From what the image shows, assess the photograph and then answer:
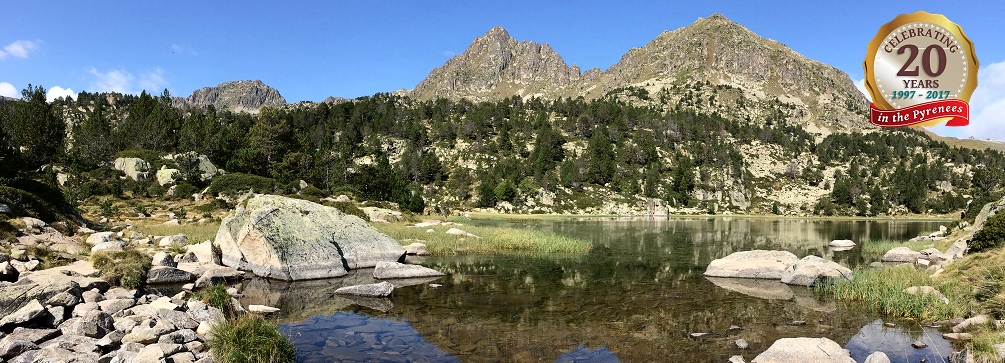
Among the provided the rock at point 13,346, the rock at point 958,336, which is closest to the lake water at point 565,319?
the rock at point 958,336

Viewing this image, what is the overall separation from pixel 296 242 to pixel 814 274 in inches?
1082

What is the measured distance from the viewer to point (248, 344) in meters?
12.1

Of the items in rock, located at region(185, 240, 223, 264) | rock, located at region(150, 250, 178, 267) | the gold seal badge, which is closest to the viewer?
rock, located at region(150, 250, 178, 267)

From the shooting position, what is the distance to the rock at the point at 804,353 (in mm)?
12438

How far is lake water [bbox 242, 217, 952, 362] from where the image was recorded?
14406mm

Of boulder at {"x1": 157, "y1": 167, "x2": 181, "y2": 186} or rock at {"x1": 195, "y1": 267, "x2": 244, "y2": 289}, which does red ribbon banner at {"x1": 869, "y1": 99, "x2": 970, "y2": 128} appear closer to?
rock at {"x1": 195, "y1": 267, "x2": 244, "y2": 289}

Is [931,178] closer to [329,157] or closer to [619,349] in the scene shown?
[329,157]

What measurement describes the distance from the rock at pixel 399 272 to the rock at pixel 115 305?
12151 mm

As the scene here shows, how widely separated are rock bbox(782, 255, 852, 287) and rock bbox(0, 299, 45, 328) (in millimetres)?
30003

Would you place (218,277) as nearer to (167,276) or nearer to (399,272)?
(167,276)

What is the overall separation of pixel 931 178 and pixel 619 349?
172 m

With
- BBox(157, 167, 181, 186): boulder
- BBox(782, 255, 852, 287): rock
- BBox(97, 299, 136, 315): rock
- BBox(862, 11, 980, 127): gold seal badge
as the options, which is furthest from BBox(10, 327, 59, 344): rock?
BBox(157, 167, 181, 186): boulder

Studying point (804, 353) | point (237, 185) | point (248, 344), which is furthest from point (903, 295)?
point (237, 185)

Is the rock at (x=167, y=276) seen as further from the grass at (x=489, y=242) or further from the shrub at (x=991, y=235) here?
the shrub at (x=991, y=235)
